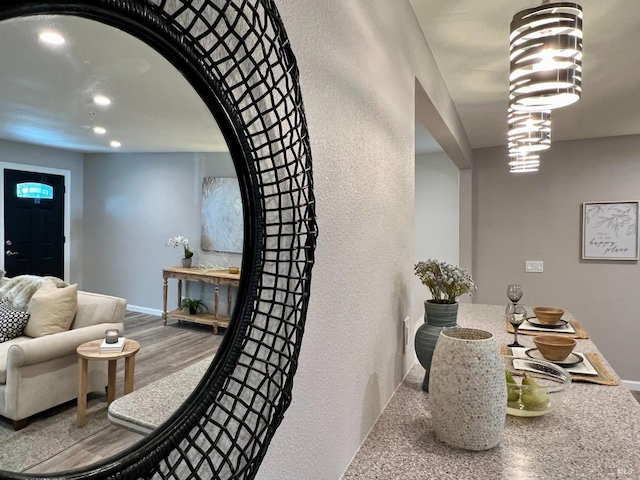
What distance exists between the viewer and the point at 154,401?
1.51 ft

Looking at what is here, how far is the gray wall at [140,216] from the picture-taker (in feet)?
1.46

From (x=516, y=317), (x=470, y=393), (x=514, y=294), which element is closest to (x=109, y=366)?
(x=470, y=393)

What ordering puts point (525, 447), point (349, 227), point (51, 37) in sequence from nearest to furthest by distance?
point (51, 37) → point (349, 227) → point (525, 447)

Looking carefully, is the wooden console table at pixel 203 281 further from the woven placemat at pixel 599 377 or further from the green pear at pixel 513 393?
the woven placemat at pixel 599 377

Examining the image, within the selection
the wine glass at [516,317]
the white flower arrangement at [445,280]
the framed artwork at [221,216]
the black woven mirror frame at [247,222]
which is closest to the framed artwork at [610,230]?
the wine glass at [516,317]

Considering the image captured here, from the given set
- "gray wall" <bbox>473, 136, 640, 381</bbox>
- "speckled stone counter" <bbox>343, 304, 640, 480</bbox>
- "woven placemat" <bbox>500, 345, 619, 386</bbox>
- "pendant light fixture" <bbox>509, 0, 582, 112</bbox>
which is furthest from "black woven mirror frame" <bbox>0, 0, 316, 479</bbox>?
"gray wall" <bbox>473, 136, 640, 381</bbox>

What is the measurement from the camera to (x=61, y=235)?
416 mm

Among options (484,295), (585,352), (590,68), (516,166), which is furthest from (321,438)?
(484,295)

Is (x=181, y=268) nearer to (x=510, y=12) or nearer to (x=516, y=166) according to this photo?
(x=510, y=12)

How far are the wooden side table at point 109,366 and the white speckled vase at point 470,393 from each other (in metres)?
0.83

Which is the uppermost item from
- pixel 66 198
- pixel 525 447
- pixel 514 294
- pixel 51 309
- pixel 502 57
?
pixel 502 57

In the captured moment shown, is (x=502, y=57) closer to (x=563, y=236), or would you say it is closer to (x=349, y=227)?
(x=349, y=227)

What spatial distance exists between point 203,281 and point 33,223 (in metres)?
0.21

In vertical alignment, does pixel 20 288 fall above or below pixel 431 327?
above
